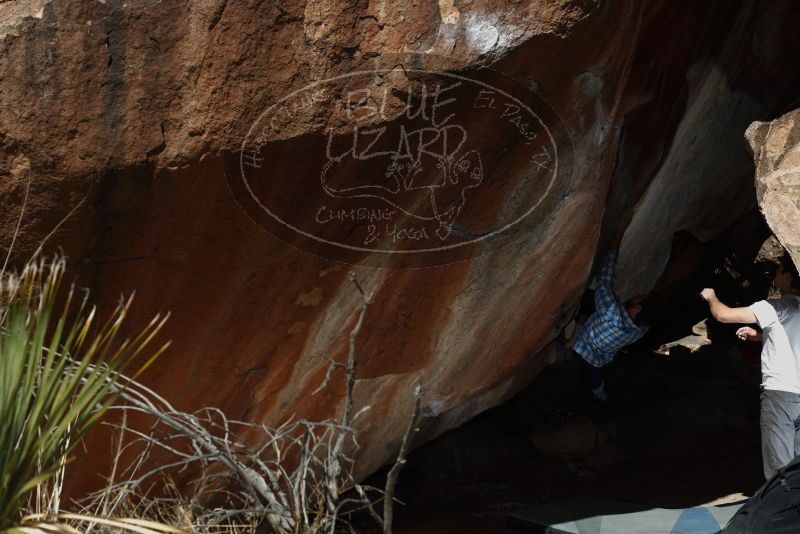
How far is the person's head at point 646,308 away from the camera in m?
5.72

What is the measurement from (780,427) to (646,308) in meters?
2.62

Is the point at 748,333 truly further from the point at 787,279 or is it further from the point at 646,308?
the point at 646,308

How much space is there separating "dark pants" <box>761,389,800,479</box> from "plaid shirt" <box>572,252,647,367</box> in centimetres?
142

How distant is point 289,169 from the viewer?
3.53 metres

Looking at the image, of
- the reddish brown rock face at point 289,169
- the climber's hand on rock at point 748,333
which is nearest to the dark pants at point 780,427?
the climber's hand on rock at point 748,333

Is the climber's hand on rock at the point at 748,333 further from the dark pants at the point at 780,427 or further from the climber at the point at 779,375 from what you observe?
the dark pants at the point at 780,427

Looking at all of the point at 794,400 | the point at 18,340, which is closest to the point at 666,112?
the point at 794,400

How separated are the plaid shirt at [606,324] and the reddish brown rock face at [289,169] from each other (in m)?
0.54

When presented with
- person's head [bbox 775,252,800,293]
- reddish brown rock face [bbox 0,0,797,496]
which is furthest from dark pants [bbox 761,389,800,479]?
Result: reddish brown rock face [bbox 0,0,797,496]

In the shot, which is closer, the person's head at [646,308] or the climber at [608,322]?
the climber at [608,322]

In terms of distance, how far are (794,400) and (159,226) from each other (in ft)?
8.67

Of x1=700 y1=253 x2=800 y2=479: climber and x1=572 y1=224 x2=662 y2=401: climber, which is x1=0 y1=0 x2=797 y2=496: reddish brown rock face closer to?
x1=572 y1=224 x2=662 y2=401: climber

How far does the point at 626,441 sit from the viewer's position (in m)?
6.95

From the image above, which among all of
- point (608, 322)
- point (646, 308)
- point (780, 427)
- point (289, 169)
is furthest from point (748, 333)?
point (646, 308)
